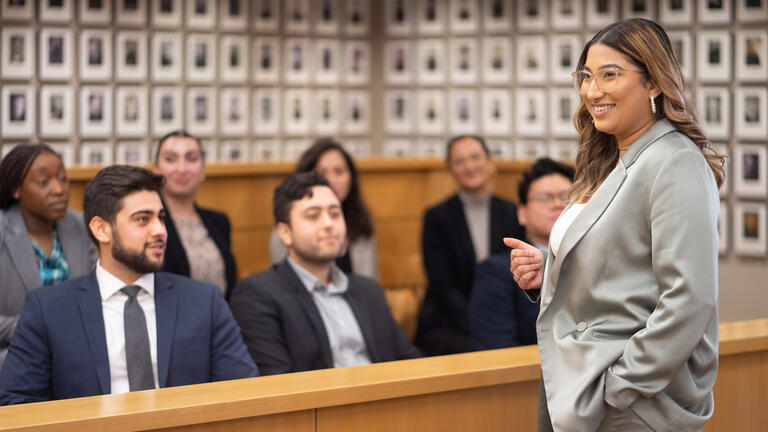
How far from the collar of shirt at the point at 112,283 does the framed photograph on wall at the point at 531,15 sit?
5.22 m

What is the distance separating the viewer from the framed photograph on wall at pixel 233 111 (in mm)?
7957

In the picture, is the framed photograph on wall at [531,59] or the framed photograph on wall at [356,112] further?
the framed photograph on wall at [356,112]

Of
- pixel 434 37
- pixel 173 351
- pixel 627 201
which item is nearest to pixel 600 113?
pixel 627 201

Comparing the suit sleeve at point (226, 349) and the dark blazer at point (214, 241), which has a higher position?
the dark blazer at point (214, 241)

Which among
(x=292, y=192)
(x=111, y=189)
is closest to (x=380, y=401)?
(x=111, y=189)

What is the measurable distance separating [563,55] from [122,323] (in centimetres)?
525

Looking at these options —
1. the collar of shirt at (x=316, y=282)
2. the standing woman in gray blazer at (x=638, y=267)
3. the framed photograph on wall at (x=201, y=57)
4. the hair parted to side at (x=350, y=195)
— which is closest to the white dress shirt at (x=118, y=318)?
the collar of shirt at (x=316, y=282)

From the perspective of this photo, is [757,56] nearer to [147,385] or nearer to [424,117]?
[424,117]

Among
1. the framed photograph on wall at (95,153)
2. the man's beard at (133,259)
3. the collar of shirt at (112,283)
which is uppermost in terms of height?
the framed photograph on wall at (95,153)

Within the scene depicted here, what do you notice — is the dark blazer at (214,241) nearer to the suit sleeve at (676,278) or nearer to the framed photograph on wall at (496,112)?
the suit sleeve at (676,278)

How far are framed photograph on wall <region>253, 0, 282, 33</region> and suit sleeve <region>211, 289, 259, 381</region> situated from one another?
523cm

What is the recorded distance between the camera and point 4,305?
3879 mm

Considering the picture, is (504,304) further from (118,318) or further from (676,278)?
(676,278)

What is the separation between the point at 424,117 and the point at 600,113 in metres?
6.44
